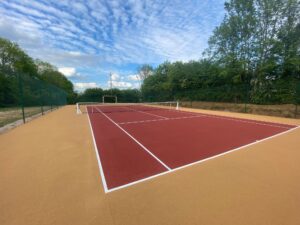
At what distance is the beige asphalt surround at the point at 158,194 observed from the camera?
1.98 metres

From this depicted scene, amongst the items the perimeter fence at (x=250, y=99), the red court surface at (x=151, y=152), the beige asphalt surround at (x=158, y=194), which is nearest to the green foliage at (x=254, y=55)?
the perimeter fence at (x=250, y=99)

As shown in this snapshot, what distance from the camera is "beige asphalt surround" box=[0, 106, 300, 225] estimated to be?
6.51ft

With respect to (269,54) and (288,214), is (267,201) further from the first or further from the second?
(269,54)

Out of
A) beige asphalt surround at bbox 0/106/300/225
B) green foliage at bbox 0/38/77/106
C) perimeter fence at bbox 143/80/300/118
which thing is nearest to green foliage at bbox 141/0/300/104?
perimeter fence at bbox 143/80/300/118

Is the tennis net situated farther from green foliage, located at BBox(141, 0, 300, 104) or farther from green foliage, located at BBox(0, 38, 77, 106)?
green foliage, located at BBox(141, 0, 300, 104)

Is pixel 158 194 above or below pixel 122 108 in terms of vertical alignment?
below

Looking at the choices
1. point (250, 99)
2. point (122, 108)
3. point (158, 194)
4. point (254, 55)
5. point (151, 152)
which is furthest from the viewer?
point (122, 108)

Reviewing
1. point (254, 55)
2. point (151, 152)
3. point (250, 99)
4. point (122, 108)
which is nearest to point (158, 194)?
point (151, 152)

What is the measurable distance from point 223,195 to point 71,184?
7.85ft

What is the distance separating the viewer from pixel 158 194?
244 cm

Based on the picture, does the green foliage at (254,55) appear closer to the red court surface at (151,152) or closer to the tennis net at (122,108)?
the tennis net at (122,108)

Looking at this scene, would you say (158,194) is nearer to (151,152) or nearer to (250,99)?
(151,152)

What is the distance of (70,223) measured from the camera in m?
1.90

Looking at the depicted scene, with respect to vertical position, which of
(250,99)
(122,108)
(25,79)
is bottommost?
(122,108)
